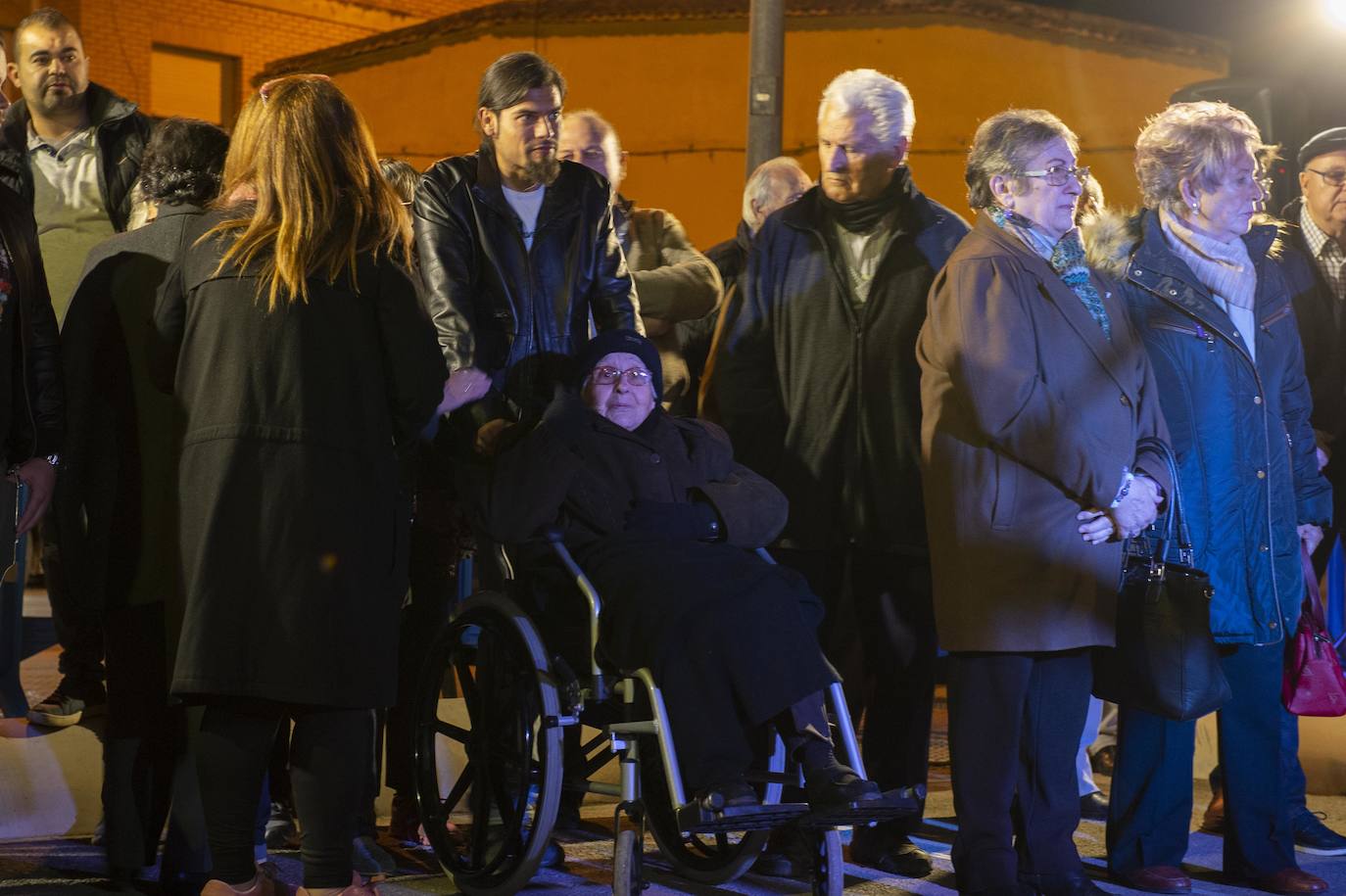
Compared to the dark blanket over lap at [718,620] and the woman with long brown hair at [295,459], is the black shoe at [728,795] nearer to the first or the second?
the dark blanket over lap at [718,620]

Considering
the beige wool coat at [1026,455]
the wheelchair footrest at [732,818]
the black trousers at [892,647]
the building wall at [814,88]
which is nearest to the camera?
the wheelchair footrest at [732,818]

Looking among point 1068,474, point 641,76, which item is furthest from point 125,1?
point 1068,474

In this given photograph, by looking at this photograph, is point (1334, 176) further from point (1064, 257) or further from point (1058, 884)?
point (1058, 884)

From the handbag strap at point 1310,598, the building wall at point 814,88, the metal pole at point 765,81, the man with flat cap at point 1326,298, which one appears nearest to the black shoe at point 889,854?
the handbag strap at point 1310,598

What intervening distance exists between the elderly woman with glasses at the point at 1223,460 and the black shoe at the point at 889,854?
556 mm

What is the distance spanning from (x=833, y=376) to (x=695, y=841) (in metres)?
1.43

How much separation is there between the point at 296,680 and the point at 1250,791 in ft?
8.96

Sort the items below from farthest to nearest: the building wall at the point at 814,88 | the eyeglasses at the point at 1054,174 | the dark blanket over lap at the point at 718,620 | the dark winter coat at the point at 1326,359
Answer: the building wall at the point at 814,88, the dark winter coat at the point at 1326,359, the eyeglasses at the point at 1054,174, the dark blanket over lap at the point at 718,620

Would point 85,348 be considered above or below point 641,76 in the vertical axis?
below

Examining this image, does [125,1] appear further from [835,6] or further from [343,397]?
[343,397]

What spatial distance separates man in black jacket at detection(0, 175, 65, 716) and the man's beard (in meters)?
1.35

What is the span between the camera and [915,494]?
16.6 feet

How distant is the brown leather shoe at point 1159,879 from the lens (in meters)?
4.76

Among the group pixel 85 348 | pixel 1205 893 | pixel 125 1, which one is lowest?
pixel 1205 893
